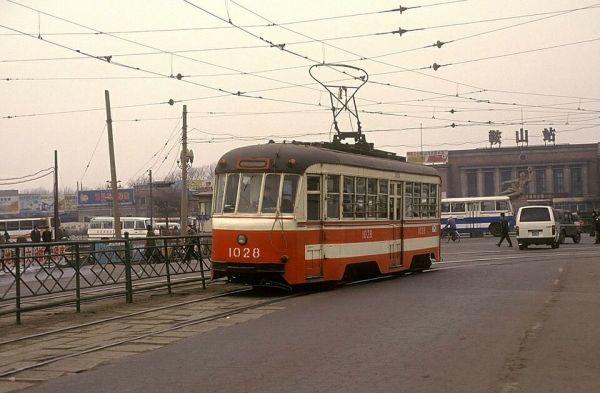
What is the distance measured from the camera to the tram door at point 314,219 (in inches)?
563

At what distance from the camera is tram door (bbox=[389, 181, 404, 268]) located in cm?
1755

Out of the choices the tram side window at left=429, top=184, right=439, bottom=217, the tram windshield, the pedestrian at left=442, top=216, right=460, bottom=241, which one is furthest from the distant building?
the tram windshield

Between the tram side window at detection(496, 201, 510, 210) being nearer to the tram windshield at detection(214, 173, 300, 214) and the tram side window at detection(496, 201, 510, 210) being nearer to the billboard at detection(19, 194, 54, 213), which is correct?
the tram windshield at detection(214, 173, 300, 214)

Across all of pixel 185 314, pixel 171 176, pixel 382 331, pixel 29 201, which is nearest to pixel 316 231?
pixel 185 314

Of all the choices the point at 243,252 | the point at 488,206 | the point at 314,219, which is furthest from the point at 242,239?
the point at 488,206

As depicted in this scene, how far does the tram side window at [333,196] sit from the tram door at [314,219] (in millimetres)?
281

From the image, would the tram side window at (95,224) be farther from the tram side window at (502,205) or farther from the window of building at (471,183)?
the window of building at (471,183)

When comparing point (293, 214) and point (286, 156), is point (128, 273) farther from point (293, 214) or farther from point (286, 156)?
point (286, 156)

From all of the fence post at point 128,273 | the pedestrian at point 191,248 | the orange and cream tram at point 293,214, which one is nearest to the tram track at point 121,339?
the orange and cream tram at point 293,214

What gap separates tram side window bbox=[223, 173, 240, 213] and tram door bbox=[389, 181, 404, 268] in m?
4.54

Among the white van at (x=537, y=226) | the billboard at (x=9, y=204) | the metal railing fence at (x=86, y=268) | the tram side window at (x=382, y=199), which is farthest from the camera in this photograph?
the billboard at (x=9, y=204)

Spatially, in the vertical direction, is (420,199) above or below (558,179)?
below

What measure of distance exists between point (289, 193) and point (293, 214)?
43 cm

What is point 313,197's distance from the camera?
14.5 m
